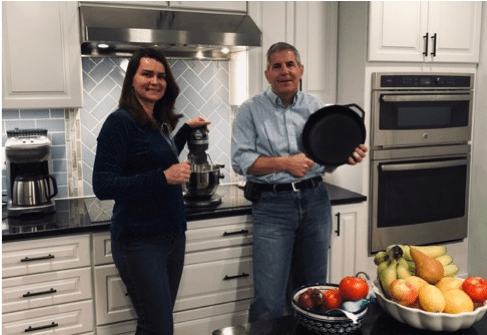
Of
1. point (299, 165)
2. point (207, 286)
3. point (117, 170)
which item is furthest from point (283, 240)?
point (117, 170)

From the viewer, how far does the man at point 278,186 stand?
7.16ft

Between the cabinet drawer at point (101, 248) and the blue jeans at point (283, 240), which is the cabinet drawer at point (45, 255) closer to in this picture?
the cabinet drawer at point (101, 248)

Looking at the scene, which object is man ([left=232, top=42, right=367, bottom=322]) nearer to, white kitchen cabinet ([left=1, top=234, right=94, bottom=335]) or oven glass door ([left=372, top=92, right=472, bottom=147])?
oven glass door ([left=372, top=92, right=472, bottom=147])

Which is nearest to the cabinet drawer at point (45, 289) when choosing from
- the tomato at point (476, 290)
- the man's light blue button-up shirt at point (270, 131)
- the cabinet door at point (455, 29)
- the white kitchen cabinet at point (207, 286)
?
the white kitchen cabinet at point (207, 286)

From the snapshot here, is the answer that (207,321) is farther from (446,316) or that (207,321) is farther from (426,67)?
(426,67)

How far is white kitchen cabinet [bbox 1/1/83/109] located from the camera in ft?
7.63

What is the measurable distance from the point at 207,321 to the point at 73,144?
1.19 m

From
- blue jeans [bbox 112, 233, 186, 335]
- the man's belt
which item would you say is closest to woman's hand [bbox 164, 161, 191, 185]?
blue jeans [bbox 112, 233, 186, 335]

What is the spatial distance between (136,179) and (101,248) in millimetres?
638

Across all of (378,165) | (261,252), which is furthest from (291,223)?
(378,165)

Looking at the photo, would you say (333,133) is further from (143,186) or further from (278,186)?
(143,186)

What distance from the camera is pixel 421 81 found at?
2816 millimetres

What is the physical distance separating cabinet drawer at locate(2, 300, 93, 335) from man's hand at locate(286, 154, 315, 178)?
3.64 ft

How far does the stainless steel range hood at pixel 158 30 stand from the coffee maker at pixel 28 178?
0.55 m
